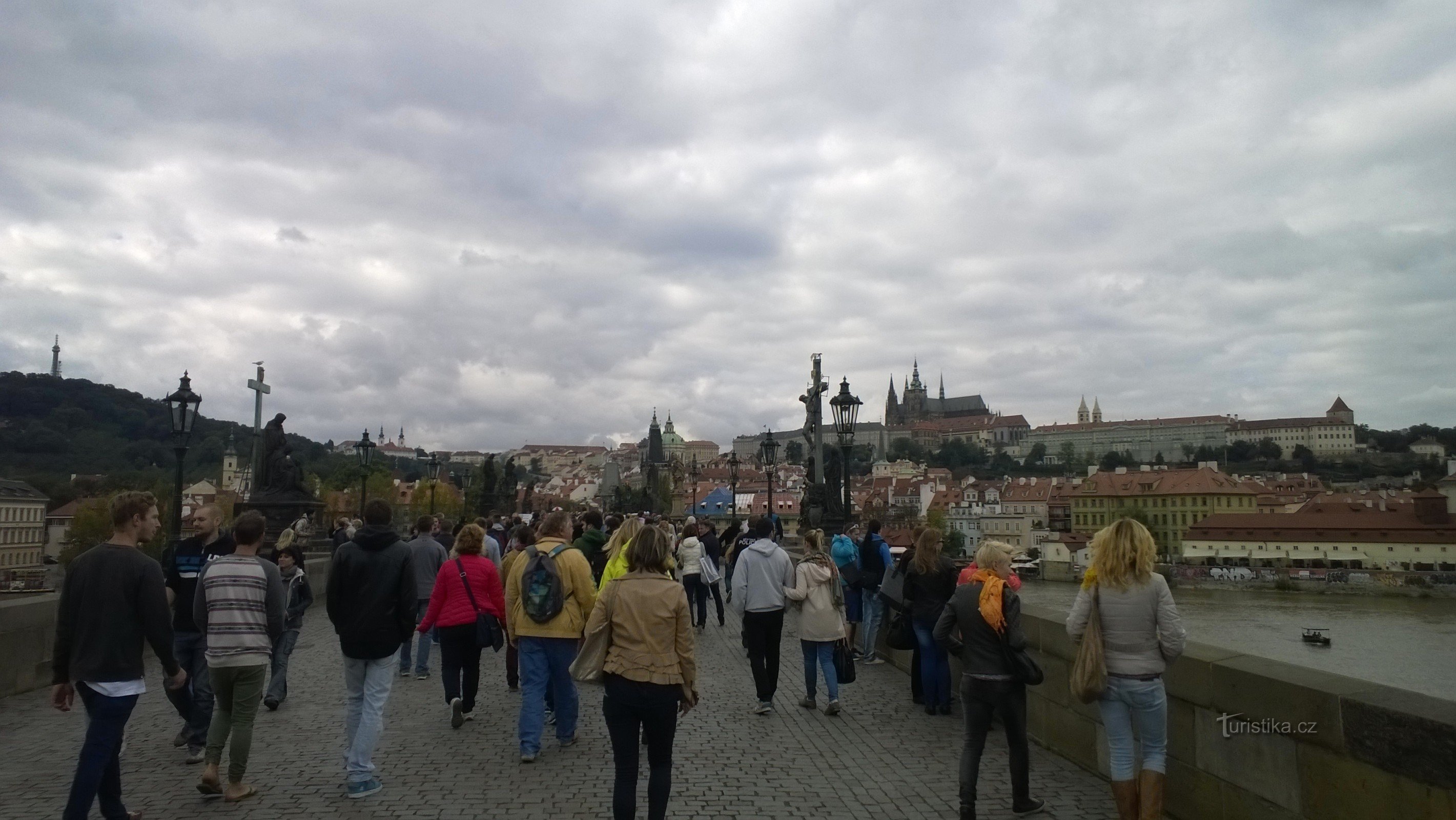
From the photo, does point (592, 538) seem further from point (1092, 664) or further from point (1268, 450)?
point (1268, 450)

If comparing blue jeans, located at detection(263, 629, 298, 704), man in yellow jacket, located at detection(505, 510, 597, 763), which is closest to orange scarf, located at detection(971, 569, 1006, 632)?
man in yellow jacket, located at detection(505, 510, 597, 763)

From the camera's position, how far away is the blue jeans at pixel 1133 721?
15.0ft

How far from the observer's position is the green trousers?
5379 millimetres

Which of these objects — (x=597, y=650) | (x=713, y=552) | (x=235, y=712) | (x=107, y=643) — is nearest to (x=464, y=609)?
(x=235, y=712)

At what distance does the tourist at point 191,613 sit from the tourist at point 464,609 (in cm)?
167

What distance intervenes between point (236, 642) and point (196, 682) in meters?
1.41

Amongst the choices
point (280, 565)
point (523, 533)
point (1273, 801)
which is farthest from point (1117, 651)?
point (280, 565)

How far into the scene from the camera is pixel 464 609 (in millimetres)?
7660

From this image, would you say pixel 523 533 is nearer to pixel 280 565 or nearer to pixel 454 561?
pixel 454 561

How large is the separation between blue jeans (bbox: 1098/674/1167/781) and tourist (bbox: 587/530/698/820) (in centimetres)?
211

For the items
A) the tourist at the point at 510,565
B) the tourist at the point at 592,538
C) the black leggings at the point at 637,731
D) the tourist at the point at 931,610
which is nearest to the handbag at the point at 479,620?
the tourist at the point at 510,565

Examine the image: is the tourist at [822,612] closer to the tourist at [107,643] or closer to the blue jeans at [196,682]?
the blue jeans at [196,682]

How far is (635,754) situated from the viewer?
179 inches

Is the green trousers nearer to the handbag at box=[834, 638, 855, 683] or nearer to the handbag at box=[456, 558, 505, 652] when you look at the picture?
the handbag at box=[456, 558, 505, 652]
